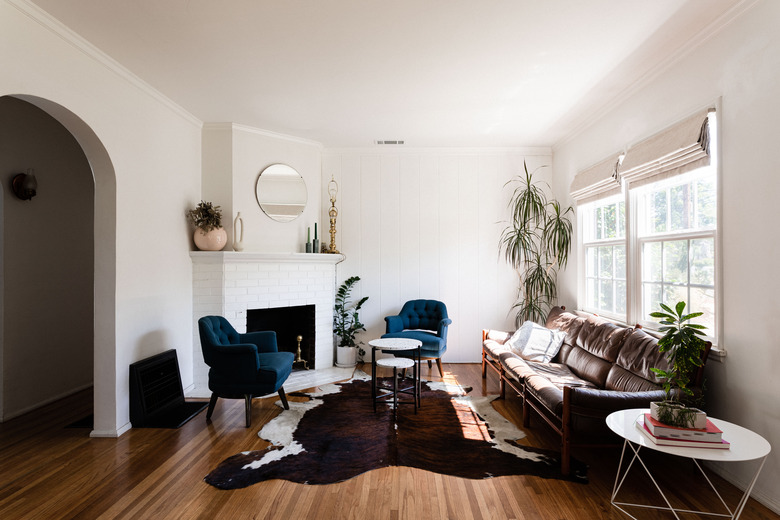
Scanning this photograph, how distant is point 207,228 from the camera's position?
15.2 ft

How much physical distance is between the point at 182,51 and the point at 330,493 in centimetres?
322

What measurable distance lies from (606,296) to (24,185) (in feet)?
18.5

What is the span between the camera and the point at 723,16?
269 cm

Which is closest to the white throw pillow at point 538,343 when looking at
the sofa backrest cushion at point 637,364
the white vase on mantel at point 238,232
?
the sofa backrest cushion at point 637,364

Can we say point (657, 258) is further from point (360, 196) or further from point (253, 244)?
point (253, 244)

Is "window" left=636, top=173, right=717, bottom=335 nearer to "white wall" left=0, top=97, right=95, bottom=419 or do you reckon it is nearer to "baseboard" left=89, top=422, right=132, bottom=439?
"baseboard" left=89, top=422, right=132, bottom=439

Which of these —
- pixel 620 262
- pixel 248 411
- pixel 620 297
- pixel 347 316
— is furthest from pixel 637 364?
pixel 347 316

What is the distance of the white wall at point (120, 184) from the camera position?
2789mm

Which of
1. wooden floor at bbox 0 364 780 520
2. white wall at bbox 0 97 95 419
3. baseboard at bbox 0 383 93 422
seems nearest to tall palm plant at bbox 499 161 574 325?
wooden floor at bbox 0 364 780 520

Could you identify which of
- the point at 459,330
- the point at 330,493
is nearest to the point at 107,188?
the point at 330,493

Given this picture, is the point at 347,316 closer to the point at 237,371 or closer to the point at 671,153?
the point at 237,371

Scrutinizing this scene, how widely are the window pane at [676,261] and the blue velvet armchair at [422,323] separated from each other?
7.57ft

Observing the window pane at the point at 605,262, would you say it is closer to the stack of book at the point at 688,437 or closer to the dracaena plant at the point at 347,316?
the stack of book at the point at 688,437

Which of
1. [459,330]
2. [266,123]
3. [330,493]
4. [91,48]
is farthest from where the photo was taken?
[459,330]
